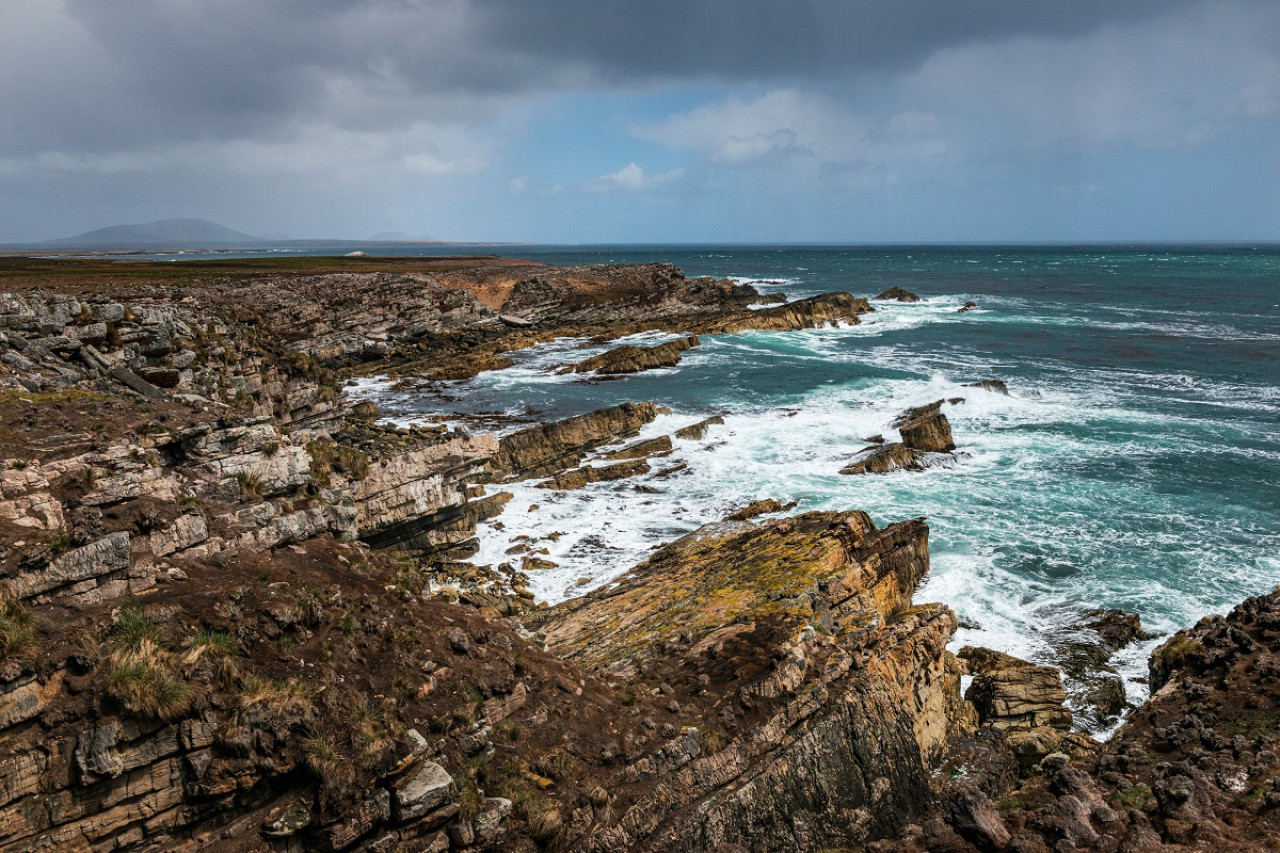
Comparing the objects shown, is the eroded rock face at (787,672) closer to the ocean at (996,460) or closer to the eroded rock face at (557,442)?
the ocean at (996,460)

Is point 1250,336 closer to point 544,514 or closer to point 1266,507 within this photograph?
point 1266,507

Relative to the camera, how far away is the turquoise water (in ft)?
69.6

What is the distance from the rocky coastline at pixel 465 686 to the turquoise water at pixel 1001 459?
2.91m

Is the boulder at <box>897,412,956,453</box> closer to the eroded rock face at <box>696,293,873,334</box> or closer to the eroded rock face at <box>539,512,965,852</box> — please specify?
the eroded rock face at <box>539,512,965,852</box>

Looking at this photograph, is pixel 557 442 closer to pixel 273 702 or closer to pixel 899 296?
pixel 273 702

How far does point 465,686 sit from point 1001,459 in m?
29.1

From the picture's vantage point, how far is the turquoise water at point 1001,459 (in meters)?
21.2

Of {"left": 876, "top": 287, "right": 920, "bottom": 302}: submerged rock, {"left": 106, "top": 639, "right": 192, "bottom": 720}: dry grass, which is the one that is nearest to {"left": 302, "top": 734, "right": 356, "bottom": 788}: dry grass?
{"left": 106, "top": 639, "right": 192, "bottom": 720}: dry grass

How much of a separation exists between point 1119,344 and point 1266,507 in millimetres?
40558

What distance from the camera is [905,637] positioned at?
1341 cm

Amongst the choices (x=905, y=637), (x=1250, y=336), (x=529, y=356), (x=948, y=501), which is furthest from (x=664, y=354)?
(x=1250, y=336)

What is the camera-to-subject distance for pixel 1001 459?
3228cm

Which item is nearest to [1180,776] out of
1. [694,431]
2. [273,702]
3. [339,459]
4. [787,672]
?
[787,672]

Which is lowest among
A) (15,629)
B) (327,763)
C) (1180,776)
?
(1180,776)
